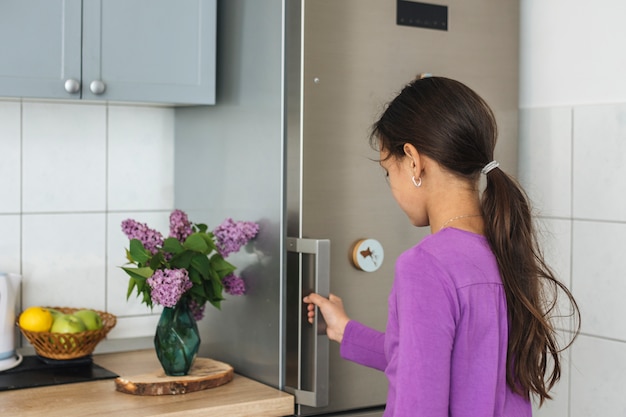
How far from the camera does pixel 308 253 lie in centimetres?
185

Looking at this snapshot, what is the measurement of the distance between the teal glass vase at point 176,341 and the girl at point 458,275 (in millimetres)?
585

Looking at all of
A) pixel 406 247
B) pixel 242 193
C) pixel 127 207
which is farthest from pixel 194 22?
pixel 406 247

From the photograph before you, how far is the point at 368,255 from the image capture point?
1950 millimetres

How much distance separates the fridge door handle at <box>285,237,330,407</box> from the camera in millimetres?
1821

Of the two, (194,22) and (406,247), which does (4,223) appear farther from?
(406,247)

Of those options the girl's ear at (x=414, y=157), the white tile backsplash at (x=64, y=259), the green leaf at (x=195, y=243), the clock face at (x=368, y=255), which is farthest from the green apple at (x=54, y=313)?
the girl's ear at (x=414, y=157)

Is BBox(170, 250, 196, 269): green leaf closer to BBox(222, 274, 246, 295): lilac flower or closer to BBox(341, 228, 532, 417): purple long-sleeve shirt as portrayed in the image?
BBox(222, 274, 246, 295): lilac flower

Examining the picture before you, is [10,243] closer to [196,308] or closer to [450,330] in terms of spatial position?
[196,308]

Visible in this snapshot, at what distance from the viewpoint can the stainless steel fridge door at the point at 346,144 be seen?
187 centimetres

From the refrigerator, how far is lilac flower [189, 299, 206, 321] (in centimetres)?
11

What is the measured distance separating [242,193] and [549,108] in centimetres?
85

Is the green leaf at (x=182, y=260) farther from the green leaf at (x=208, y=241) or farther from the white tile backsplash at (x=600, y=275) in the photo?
the white tile backsplash at (x=600, y=275)

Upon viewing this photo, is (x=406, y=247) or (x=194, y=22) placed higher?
(x=194, y=22)

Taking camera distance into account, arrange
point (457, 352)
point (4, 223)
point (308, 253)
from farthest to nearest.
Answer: point (4, 223), point (308, 253), point (457, 352)
